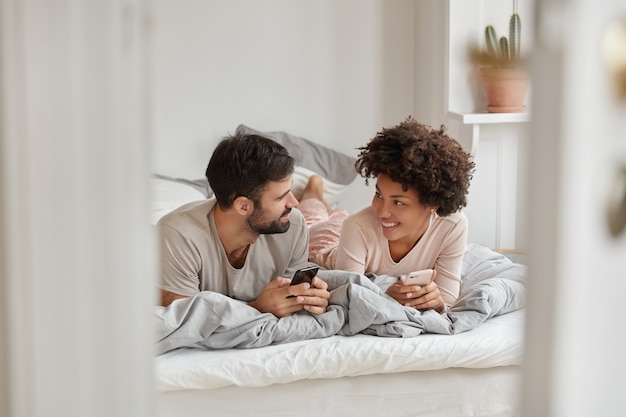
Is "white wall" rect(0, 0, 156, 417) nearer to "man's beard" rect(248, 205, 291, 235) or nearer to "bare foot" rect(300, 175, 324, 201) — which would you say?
"man's beard" rect(248, 205, 291, 235)

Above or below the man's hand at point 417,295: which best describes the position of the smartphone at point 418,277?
above

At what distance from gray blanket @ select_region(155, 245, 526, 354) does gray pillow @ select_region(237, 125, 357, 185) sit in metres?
1.56

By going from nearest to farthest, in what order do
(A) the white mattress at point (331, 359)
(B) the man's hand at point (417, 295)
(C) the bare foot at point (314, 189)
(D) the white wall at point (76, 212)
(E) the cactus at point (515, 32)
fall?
(D) the white wall at point (76, 212)
(A) the white mattress at point (331, 359)
(B) the man's hand at point (417, 295)
(E) the cactus at point (515, 32)
(C) the bare foot at point (314, 189)

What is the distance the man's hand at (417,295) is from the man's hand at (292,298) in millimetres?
183

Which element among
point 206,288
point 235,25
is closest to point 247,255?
point 206,288

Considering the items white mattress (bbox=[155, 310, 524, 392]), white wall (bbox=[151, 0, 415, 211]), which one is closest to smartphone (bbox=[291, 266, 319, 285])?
white mattress (bbox=[155, 310, 524, 392])

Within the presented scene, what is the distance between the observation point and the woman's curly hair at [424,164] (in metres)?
2.14

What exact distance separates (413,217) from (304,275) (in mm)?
362

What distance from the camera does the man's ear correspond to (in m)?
2.11

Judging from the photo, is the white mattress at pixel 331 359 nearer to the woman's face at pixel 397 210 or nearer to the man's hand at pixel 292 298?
the man's hand at pixel 292 298

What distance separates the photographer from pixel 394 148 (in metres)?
2.18

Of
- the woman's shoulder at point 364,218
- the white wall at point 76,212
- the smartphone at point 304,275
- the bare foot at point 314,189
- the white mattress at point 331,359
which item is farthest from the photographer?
the bare foot at point 314,189

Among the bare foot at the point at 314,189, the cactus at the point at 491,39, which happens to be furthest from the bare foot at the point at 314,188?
the cactus at the point at 491,39

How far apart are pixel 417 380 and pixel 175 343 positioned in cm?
53
